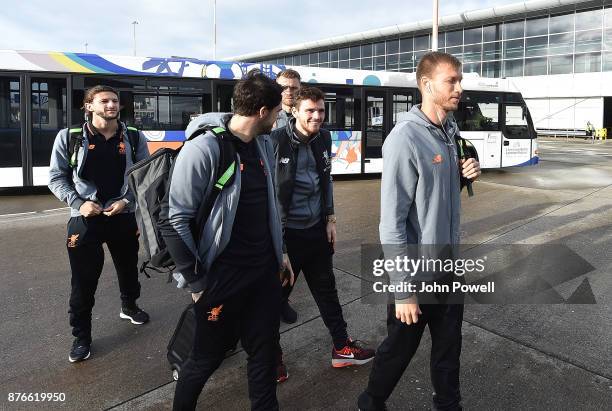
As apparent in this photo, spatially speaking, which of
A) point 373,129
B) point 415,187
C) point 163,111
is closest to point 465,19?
point 373,129

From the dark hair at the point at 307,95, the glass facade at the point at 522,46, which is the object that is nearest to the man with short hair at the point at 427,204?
the dark hair at the point at 307,95

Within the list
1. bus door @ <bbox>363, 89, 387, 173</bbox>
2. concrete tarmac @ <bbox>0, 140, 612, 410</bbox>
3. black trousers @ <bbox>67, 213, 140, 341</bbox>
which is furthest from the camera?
bus door @ <bbox>363, 89, 387, 173</bbox>

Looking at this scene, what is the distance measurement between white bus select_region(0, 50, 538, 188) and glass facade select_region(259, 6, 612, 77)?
69.4ft

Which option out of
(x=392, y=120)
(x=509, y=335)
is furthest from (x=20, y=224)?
(x=392, y=120)

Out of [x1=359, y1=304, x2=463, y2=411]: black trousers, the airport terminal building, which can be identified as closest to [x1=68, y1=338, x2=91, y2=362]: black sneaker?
[x1=359, y1=304, x2=463, y2=411]: black trousers

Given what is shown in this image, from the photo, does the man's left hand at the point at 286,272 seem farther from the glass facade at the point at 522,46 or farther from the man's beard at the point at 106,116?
the glass facade at the point at 522,46

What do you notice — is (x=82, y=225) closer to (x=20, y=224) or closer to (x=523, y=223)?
(x=20, y=224)

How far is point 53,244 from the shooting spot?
680 cm

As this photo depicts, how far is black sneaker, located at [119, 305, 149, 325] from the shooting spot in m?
4.11

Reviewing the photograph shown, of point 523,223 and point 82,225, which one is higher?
point 82,225

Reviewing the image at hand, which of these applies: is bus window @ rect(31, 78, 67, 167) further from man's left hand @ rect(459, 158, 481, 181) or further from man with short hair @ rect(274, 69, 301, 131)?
man's left hand @ rect(459, 158, 481, 181)

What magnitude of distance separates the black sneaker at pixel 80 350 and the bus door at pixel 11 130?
26.5ft

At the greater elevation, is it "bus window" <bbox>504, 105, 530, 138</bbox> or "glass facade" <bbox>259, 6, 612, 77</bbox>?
"glass facade" <bbox>259, 6, 612, 77</bbox>

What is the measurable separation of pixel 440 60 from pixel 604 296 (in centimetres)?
342
